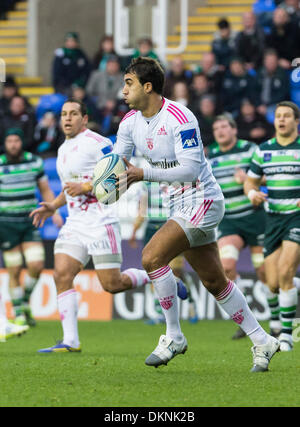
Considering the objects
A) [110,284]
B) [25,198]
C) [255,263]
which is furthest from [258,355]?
[25,198]

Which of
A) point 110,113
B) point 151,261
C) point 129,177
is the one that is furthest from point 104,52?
point 129,177

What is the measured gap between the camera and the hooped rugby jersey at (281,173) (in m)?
9.82

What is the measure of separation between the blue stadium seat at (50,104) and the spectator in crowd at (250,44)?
349 centimetres

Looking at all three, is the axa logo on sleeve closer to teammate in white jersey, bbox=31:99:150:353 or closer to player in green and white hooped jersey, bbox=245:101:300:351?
teammate in white jersey, bbox=31:99:150:353

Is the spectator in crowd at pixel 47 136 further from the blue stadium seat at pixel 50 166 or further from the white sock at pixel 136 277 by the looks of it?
the white sock at pixel 136 277

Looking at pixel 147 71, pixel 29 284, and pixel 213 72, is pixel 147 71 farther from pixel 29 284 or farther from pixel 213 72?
pixel 213 72

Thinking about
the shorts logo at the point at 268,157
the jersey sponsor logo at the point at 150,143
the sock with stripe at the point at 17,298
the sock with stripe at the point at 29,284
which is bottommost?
the sock with stripe at the point at 17,298

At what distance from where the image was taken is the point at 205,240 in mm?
7246

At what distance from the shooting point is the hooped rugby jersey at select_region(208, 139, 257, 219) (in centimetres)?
1168

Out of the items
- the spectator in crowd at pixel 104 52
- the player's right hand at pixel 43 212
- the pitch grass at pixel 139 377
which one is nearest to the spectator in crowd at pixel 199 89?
the spectator in crowd at pixel 104 52

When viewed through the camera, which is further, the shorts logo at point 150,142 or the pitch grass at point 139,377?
the shorts logo at point 150,142

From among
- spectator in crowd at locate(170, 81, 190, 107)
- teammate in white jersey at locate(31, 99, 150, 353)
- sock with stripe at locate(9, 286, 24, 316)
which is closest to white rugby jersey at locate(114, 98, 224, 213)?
teammate in white jersey at locate(31, 99, 150, 353)

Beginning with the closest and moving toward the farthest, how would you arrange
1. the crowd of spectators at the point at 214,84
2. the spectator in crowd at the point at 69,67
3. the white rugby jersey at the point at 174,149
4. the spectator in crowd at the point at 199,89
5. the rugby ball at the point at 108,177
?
the rugby ball at the point at 108,177
the white rugby jersey at the point at 174,149
the crowd of spectators at the point at 214,84
the spectator in crowd at the point at 199,89
the spectator in crowd at the point at 69,67

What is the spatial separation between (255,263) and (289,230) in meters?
2.39
